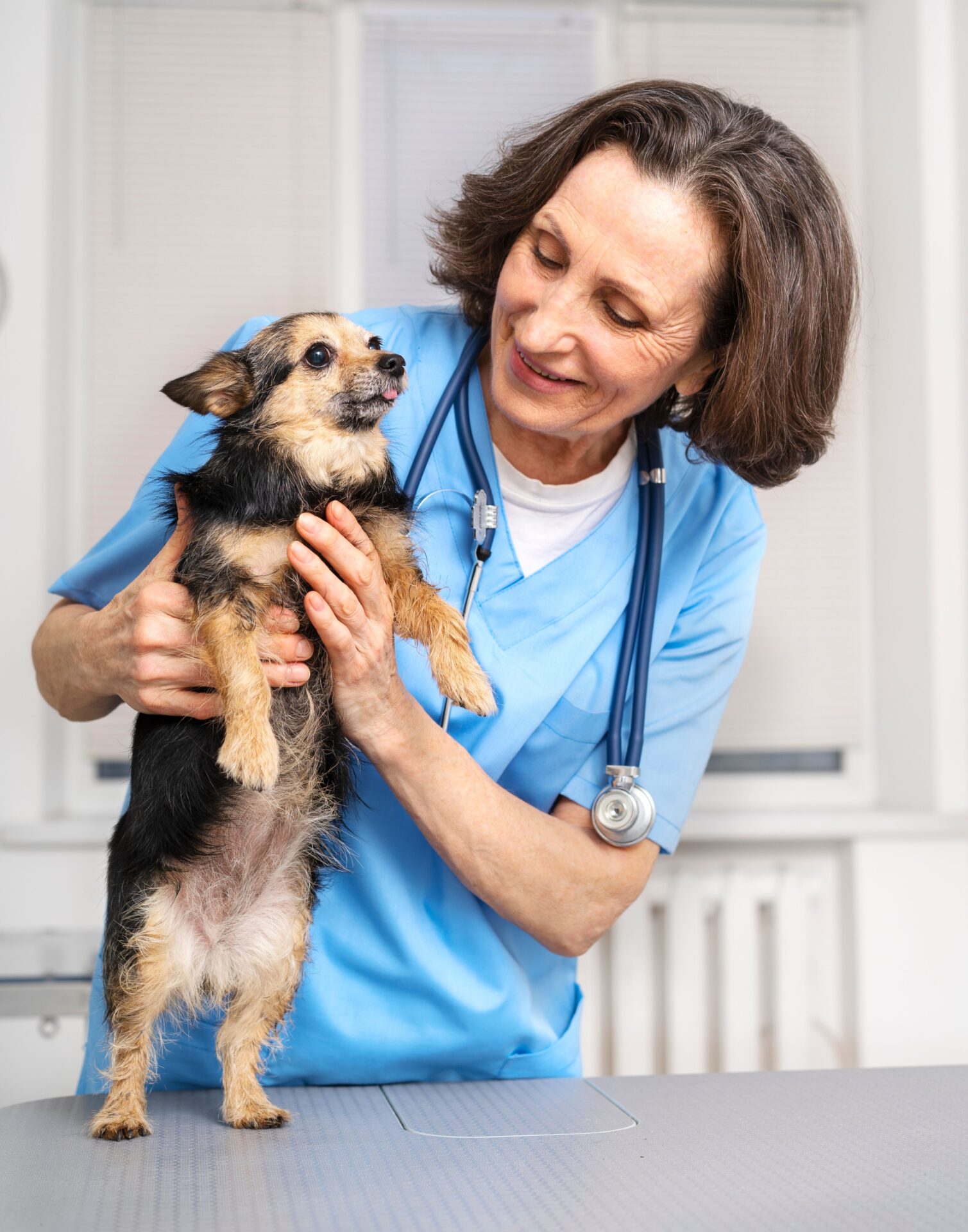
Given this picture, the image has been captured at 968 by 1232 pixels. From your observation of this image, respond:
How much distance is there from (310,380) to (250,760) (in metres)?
0.47

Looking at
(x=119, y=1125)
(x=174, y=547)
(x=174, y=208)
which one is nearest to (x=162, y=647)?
(x=174, y=547)

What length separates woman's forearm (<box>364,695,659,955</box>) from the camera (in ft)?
4.01

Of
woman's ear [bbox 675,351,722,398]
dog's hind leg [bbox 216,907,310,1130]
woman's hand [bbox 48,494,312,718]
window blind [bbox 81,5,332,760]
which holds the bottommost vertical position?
dog's hind leg [bbox 216,907,310,1130]

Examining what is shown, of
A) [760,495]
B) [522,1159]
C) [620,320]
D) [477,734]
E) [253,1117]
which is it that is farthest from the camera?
[760,495]

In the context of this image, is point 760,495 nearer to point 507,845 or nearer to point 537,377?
point 537,377

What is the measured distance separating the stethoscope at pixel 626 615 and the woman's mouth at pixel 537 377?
0.13 metres

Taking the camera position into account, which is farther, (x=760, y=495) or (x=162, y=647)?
(x=760, y=495)

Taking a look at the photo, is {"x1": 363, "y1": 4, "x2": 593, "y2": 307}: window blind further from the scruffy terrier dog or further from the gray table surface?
the gray table surface

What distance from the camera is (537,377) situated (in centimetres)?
128

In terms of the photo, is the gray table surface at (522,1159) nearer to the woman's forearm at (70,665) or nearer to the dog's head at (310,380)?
the woman's forearm at (70,665)

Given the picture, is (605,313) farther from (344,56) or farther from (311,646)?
(344,56)

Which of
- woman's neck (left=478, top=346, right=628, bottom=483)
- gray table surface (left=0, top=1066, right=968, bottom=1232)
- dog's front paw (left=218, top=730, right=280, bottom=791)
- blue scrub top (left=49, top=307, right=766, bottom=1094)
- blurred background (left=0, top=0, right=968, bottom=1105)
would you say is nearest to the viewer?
gray table surface (left=0, top=1066, right=968, bottom=1232)

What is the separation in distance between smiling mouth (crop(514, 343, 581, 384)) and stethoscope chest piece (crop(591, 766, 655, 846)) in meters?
0.47

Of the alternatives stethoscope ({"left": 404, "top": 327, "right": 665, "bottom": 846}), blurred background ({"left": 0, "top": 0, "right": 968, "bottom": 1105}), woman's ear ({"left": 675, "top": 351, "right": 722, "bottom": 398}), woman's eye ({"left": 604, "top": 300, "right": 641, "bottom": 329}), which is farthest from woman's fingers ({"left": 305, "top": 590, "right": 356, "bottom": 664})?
blurred background ({"left": 0, "top": 0, "right": 968, "bottom": 1105})
